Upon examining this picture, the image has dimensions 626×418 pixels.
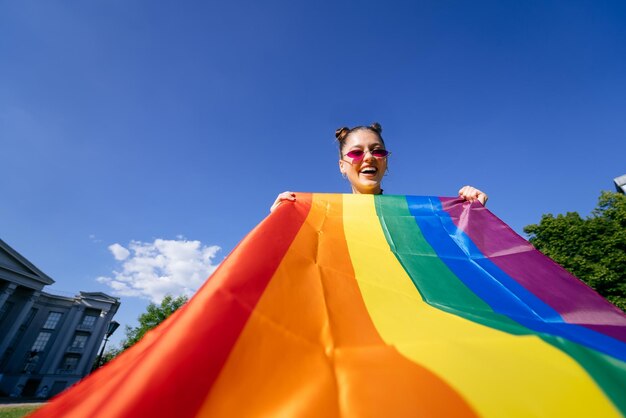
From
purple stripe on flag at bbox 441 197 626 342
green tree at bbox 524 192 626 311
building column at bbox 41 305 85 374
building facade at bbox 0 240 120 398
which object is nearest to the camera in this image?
purple stripe on flag at bbox 441 197 626 342

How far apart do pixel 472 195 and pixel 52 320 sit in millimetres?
50112

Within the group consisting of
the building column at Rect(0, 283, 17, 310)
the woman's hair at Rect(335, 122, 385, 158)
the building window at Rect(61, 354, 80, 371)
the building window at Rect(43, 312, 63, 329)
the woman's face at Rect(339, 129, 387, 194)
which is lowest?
the building window at Rect(61, 354, 80, 371)

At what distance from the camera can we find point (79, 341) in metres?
36.2

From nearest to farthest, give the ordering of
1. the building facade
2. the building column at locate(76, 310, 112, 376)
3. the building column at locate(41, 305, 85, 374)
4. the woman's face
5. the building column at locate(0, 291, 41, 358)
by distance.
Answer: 1. the woman's face
2. the building column at locate(0, 291, 41, 358)
3. the building facade
4. the building column at locate(41, 305, 85, 374)
5. the building column at locate(76, 310, 112, 376)

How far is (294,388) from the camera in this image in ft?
2.19

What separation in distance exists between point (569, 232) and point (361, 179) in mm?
17754

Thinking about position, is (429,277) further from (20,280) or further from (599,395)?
(20,280)

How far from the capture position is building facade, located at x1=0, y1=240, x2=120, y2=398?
29.1 metres

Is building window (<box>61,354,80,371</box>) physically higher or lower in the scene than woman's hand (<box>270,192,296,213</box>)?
lower

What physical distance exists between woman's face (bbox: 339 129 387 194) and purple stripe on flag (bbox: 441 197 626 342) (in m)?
0.84

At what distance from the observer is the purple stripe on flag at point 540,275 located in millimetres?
1265

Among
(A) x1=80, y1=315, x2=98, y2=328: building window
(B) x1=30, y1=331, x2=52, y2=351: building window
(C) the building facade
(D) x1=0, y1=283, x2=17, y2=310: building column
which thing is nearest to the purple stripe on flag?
(C) the building facade

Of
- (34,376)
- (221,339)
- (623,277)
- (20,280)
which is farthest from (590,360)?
(34,376)

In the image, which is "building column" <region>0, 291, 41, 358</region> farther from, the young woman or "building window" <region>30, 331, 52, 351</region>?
the young woman
